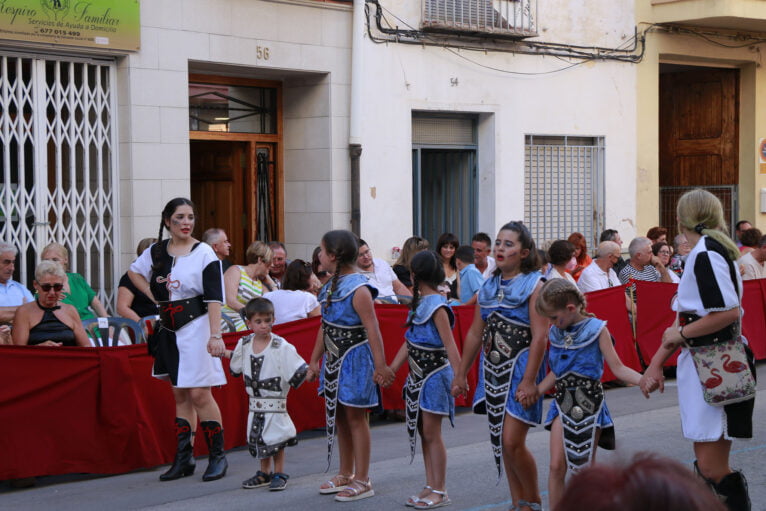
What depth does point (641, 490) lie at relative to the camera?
64.0 inches

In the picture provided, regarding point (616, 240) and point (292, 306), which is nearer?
point (292, 306)

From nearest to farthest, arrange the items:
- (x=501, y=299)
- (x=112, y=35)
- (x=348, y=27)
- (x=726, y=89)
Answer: (x=501, y=299), (x=112, y=35), (x=348, y=27), (x=726, y=89)

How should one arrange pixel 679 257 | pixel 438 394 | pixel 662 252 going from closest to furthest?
pixel 438 394
pixel 662 252
pixel 679 257

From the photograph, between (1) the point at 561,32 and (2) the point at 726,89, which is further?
(2) the point at 726,89

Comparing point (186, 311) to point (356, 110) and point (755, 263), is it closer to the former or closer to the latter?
point (356, 110)

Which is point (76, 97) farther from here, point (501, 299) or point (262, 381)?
point (501, 299)

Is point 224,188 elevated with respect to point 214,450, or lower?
elevated

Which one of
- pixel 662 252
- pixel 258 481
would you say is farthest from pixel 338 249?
pixel 662 252

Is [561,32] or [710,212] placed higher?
[561,32]

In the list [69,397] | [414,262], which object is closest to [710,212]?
[414,262]

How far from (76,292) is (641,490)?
906cm

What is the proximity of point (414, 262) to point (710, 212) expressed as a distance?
1.93m

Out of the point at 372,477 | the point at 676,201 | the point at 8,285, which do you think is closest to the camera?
the point at 372,477

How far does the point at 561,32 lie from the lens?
1598 cm
